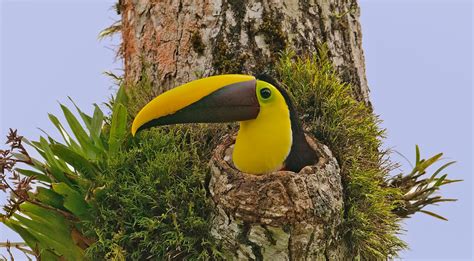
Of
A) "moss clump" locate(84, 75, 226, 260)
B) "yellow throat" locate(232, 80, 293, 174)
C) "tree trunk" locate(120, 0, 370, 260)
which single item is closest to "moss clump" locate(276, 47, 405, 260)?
"tree trunk" locate(120, 0, 370, 260)

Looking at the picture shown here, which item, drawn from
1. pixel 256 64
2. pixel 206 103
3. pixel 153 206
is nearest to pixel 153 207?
pixel 153 206

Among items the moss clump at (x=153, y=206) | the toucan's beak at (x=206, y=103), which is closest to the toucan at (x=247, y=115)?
the toucan's beak at (x=206, y=103)

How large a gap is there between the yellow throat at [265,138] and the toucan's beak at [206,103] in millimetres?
32

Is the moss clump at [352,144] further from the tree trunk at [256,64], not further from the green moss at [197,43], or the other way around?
the green moss at [197,43]

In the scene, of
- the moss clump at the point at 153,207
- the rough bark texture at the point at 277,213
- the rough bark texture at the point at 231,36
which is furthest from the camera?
the rough bark texture at the point at 231,36

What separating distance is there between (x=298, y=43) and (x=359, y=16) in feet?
1.30

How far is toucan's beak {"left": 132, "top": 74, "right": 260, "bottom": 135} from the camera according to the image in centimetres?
203

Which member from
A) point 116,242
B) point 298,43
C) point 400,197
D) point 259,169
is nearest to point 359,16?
point 298,43

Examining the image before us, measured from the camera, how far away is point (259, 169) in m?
2.09

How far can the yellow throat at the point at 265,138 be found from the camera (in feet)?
6.82

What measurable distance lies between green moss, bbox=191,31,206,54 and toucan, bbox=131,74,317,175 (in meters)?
0.33

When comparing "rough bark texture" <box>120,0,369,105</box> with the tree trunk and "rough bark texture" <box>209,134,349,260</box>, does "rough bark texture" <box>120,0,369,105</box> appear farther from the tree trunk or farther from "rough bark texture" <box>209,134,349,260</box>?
"rough bark texture" <box>209,134,349,260</box>

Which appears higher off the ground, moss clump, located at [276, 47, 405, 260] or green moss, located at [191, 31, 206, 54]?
green moss, located at [191, 31, 206, 54]

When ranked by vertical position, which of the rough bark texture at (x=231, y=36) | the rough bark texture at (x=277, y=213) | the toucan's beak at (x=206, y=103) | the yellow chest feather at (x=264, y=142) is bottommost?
the rough bark texture at (x=277, y=213)
